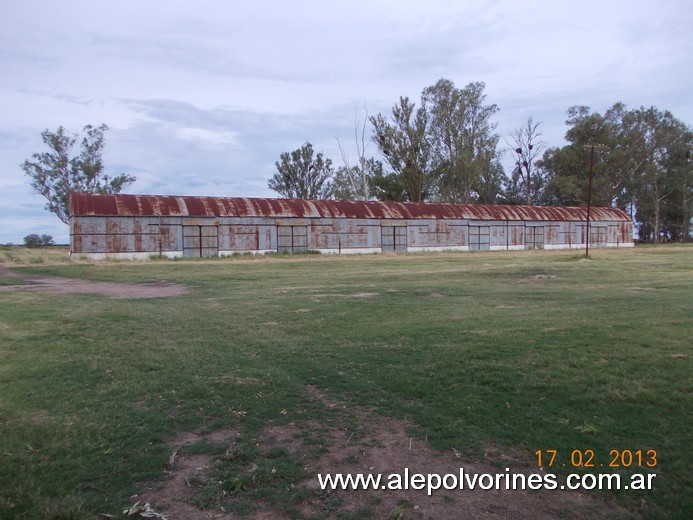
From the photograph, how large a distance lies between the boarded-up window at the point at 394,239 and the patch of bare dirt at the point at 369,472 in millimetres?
41443

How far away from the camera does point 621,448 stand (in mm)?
4578

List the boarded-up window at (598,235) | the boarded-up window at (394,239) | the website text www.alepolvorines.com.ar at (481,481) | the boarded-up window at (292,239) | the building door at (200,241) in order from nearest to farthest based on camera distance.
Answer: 1. the website text www.alepolvorines.com.ar at (481,481)
2. the building door at (200,241)
3. the boarded-up window at (292,239)
4. the boarded-up window at (394,239)
5. the boarded-up window at (598,235)

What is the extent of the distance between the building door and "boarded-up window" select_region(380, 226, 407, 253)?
1475 centimetres

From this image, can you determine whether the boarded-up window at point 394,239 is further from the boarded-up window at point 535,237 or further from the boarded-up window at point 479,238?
the boarded-up window at point 535,237

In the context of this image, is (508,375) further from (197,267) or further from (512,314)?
(197,267)

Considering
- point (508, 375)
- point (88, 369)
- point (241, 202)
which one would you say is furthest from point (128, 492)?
point (241, 202)

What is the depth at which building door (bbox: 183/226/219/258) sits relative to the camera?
39.2 metres

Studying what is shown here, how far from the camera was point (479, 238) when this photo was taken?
51844 mm

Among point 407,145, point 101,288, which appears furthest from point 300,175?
point 101,288

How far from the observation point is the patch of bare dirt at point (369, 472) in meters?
3.73

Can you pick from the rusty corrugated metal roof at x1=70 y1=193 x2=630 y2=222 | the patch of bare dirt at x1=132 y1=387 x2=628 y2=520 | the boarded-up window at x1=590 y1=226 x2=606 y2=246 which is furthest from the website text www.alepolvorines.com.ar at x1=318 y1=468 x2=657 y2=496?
the boarded-up window at x1=590 y1=226 x2=606 y2=246

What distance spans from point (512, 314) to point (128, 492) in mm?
8980

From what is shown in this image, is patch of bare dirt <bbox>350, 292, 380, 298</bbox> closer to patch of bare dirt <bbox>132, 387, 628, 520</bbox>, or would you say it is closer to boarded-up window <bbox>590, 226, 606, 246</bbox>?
patch of bare dirt <bbox>132, 387, 628, 520</bbox>

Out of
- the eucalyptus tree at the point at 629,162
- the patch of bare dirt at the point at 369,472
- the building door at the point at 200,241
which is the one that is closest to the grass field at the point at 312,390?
the patch of bare dirt at the point at 369,472
